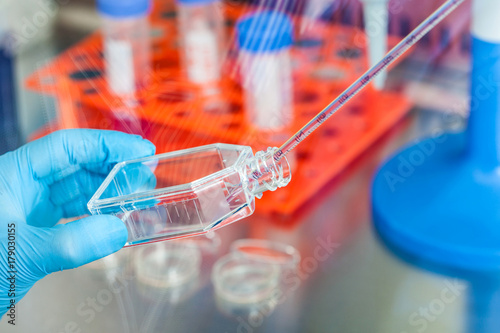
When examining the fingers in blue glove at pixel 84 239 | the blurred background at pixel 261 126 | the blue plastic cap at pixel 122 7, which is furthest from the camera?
the blue plastic cap at pixel 122 7

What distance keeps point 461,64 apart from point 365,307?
529mm

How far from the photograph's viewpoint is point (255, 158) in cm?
70

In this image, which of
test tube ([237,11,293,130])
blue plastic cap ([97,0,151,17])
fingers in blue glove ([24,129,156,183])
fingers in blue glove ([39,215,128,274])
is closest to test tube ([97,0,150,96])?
blue plastic cap ([97,0,151,17])

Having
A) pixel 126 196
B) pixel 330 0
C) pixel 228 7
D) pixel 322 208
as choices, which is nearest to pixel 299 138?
pixel 126 196

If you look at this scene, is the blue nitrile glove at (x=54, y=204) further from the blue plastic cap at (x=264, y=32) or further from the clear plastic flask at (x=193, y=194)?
the blue plastic cap at (x=264, y=32)

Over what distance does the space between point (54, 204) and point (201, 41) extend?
448 mm

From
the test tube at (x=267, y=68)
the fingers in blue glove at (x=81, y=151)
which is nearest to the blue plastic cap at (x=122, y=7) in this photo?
the test tube at (x=267, y=68)

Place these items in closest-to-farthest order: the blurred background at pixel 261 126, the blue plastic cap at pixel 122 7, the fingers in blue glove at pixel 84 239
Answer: the fingers in blue glove at pixel 84 239 < the blurred background at pixel 261 126 < the blue plastic cap at pixel 122 7

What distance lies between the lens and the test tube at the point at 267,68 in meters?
0.98

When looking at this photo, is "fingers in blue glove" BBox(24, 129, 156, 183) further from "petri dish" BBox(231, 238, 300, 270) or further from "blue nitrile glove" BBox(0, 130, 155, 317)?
"petri dish" BBox(231, 238, 300, 270)

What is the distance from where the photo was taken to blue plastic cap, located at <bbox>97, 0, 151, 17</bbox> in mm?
1083

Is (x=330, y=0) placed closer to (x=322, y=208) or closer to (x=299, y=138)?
(x=322, y=208)

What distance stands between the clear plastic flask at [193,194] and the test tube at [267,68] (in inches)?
11.2

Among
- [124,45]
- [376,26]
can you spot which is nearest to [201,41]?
[124,45]
